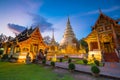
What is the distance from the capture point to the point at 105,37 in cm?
1942

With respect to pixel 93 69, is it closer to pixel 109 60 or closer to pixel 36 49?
pixel 109 60

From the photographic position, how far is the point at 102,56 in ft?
56.2

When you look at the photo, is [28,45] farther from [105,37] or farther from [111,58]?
[111,58]

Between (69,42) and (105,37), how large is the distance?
33.5 metres

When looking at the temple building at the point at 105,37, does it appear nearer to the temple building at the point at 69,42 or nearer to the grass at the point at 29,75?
the grass at the point at 29,75

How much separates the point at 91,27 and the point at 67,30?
38.7 m

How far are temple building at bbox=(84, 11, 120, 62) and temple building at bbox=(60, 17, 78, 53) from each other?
26326 mm

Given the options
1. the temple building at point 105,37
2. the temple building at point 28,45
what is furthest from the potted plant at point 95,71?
the temple building at point 28,45

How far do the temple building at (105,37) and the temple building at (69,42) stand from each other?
26.3m

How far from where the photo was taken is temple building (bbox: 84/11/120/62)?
17484 mm

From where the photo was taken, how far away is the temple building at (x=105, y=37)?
1748 centimetres

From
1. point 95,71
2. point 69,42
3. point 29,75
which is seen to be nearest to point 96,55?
point 95,71

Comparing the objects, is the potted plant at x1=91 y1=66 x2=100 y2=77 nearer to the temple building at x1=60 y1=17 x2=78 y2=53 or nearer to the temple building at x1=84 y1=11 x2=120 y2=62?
the temple building at x1=84 y1=11 x2=120 y2=62

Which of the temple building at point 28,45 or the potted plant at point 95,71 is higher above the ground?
the temple building at point 28,45
